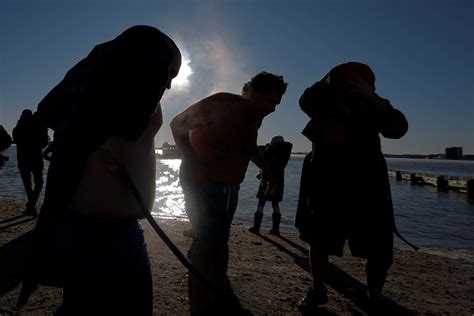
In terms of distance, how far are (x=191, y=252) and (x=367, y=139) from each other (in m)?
1.72

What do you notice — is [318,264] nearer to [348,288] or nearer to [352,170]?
[352,170]

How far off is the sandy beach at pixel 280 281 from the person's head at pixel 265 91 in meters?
1.90

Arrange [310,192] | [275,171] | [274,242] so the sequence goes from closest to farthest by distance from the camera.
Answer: [310,192] → [274,242] → [275,171]

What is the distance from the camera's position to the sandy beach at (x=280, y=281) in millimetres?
3410

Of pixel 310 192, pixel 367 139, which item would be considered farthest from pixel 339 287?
pixel 367 139

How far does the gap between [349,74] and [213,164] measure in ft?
4.57

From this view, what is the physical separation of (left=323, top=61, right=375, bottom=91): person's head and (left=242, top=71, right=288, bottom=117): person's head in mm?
477

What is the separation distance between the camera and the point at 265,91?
9.59 feet

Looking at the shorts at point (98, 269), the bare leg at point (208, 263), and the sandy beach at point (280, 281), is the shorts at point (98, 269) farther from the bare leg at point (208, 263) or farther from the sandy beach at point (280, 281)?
the sandy beach at point (280, 281)

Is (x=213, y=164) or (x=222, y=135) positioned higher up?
(x=222, y=135)

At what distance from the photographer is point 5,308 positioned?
308 cm

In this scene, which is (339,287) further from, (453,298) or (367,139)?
(367,139)

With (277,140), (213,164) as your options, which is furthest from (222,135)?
(277,140)

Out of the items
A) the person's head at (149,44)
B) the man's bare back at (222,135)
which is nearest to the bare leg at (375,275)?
the man's bare back at (222,135)
